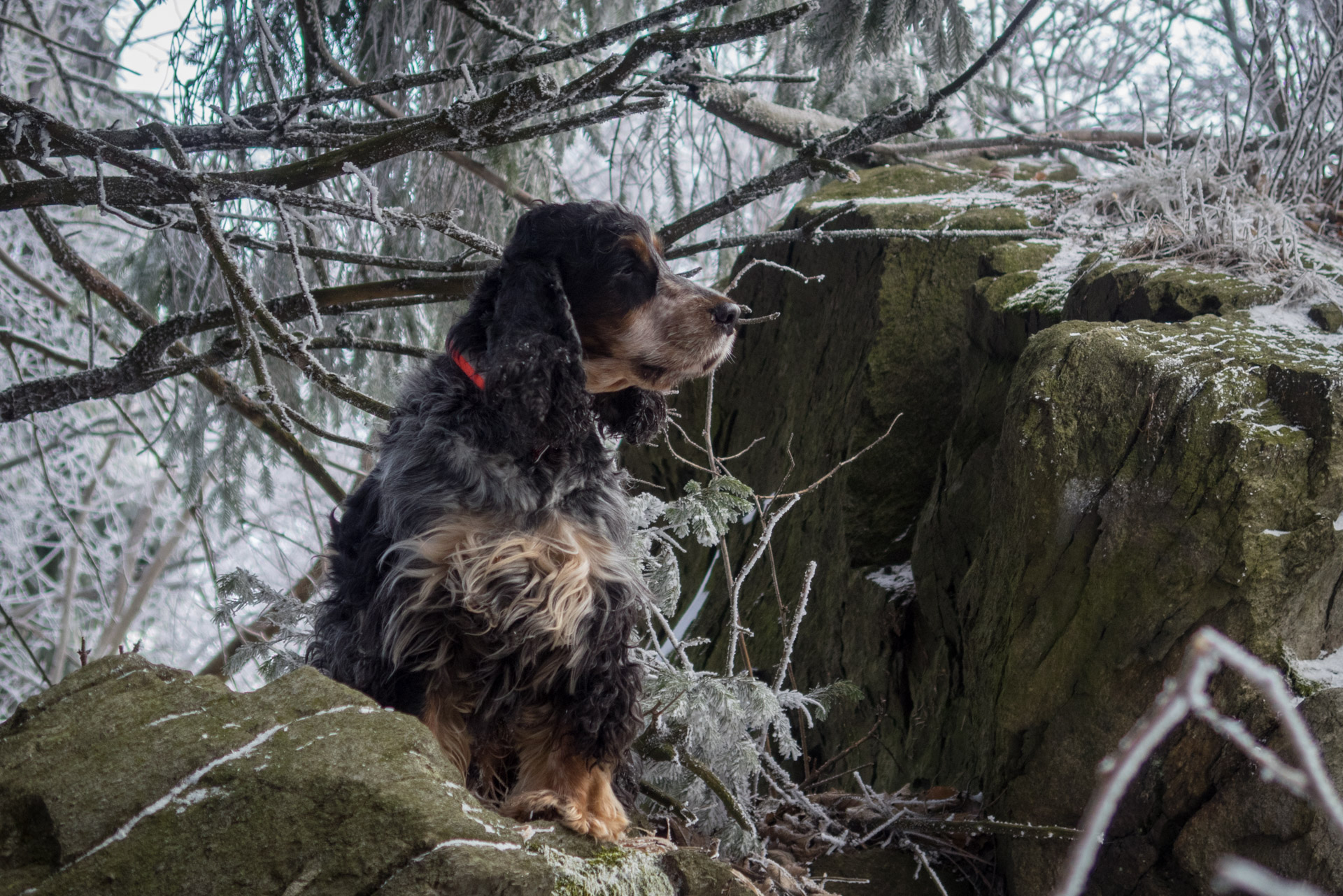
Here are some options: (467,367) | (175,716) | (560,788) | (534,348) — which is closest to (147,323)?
(467,367)

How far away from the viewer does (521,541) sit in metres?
2.91

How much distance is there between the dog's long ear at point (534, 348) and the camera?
2920 millimetres

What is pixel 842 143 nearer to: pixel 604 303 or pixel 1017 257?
pixel 604 303

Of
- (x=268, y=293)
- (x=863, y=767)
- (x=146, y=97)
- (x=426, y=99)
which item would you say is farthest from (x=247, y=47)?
(x=863, y=767)

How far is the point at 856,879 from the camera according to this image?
3672 mm

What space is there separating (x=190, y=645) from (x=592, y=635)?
1086cm

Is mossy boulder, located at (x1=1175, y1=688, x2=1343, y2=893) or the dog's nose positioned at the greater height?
the dog's nose

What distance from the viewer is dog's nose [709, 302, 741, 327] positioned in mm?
Answer: 3324

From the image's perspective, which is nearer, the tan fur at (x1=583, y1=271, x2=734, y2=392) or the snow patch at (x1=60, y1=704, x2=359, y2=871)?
the snow patch at (x1=60, y1=704, x2=359, y2=871)

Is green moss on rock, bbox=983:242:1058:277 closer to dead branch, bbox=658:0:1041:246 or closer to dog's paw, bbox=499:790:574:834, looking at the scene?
dead branch, bbox=658:0:1041:246

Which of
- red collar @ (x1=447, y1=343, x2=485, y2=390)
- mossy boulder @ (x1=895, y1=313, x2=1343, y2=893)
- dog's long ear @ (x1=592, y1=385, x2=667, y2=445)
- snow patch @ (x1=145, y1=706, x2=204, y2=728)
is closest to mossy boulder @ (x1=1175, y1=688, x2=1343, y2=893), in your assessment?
mossy boulder @ (x1=895, y1=313, x2=1343, y2=893)

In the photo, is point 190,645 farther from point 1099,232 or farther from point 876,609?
point 1099,232

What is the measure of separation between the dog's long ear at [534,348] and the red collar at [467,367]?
0.21 feet

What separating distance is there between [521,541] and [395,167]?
139 inches
